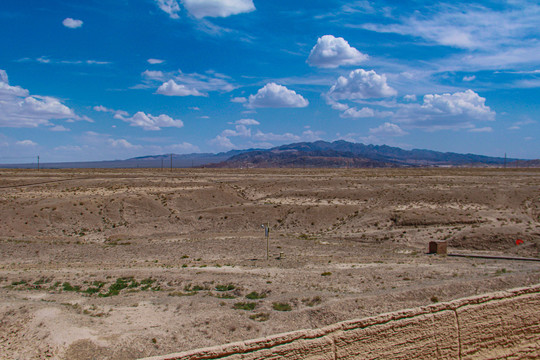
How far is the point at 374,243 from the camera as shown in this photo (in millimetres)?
34750

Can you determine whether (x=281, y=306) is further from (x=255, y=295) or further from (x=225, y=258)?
(x=225, y=258)

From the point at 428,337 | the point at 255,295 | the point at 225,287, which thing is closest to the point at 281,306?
the point at 255,295

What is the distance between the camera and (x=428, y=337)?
32.6 ft

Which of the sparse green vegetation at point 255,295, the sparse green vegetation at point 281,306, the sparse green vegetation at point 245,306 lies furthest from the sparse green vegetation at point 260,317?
the sparse green vegetation at point 255,295

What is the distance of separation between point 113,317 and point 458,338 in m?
10.1

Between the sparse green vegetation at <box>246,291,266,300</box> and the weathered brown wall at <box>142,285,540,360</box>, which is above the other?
the weathered brown wall at <box>142,285,540,360</box>

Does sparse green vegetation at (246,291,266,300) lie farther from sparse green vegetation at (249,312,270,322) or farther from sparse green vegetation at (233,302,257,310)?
sparse green vegetation at (249,312,270,322)

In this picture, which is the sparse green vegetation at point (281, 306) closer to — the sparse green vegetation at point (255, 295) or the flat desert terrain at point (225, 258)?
the flat desert terrain at point (225, 258)

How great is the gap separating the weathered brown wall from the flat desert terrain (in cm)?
205

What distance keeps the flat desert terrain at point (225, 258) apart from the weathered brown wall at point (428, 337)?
2.05 m

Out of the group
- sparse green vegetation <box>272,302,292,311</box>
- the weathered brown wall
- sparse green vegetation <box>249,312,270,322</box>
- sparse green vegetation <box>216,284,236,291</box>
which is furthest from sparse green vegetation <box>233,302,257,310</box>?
the weathered brown wall

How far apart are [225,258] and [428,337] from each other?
19378 millimetres

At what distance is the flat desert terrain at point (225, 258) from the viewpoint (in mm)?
11508

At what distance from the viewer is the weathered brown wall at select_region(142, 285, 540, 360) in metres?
8.45
